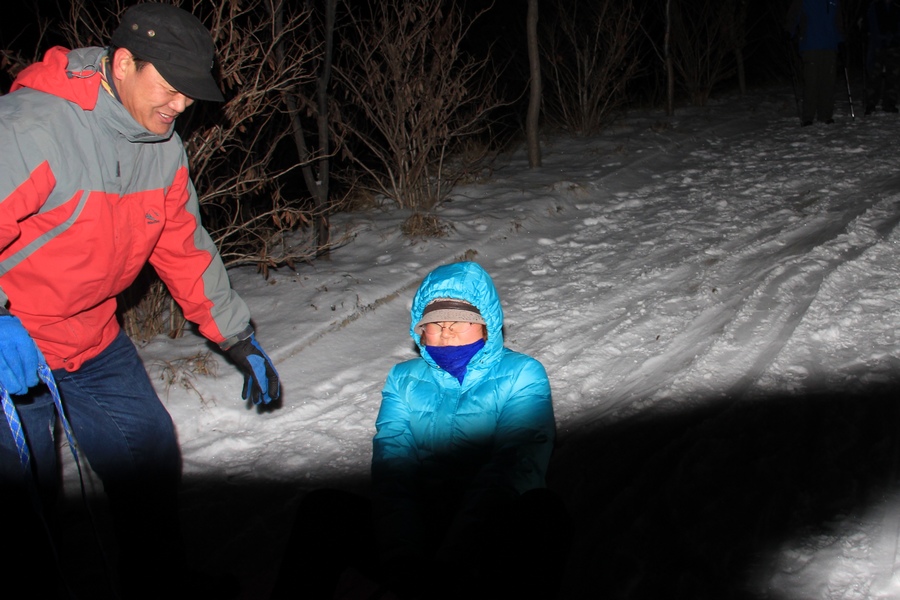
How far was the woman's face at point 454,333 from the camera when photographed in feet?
8.82

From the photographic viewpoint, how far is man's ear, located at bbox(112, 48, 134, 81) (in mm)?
2174

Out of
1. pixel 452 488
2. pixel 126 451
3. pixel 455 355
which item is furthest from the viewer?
pixel 455 355

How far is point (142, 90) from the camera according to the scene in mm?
2170

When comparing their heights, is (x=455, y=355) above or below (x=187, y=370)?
above

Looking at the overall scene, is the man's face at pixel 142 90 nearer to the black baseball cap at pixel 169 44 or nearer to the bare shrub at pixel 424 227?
the black baseball cap at pixel 169 44

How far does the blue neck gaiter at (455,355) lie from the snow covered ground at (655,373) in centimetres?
83

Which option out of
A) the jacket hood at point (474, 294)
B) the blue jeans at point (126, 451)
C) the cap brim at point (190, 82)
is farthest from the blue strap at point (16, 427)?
the jacket hood at point (474, 294)

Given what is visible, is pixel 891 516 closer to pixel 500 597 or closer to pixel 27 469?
pixel 500 597

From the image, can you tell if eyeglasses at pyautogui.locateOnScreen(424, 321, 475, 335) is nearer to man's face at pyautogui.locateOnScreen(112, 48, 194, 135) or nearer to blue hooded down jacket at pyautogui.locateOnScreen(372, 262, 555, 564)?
blue hooded down jacket at pyautogui.locateOnScreen(372, 262, 555, 564)

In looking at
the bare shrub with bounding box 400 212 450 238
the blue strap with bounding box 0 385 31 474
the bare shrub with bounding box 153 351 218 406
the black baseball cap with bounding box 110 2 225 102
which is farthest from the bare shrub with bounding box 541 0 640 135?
the blue strap with bounding box 0 385 31 474

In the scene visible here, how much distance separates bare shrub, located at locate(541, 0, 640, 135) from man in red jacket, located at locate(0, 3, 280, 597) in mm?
8113

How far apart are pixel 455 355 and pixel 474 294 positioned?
23 cm

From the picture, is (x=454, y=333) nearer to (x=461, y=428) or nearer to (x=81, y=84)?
(x=461, y=428)

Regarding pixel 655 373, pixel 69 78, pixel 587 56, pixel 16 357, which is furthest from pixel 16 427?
pixel 587 56
